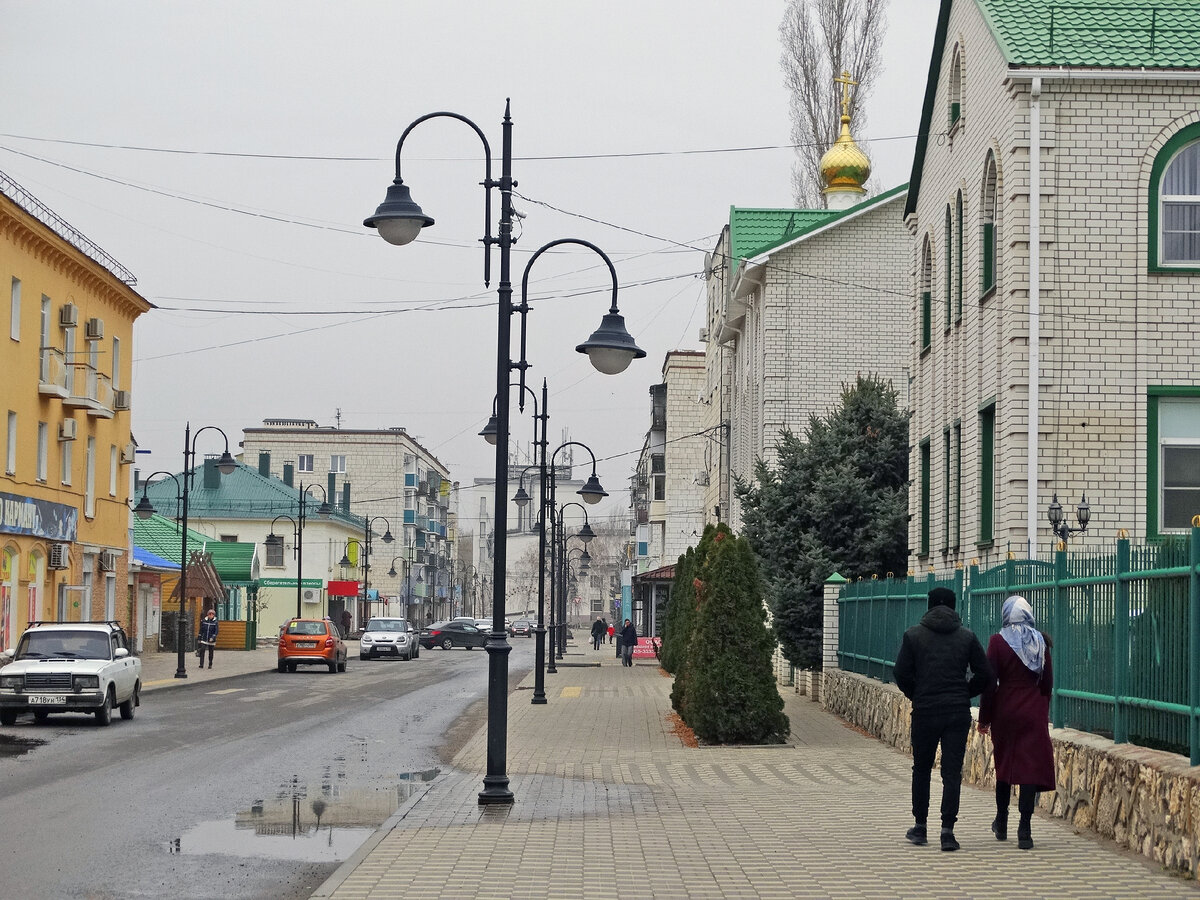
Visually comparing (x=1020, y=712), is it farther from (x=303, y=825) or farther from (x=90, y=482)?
(x=90, y=482)

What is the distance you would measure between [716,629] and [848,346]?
72.2ft

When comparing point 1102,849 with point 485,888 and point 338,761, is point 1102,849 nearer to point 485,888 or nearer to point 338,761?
point 485,888

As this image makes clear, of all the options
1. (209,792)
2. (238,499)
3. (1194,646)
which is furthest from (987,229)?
(238,499)

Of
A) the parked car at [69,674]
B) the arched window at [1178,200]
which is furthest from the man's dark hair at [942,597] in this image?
the parked car at [69,674]

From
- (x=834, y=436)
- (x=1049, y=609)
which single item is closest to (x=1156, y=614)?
(x=1049, y=609)

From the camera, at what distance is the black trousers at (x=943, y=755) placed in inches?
435

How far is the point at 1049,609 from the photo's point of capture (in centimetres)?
1404

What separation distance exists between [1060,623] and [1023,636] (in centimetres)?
267

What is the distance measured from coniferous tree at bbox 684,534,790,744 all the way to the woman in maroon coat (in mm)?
9050

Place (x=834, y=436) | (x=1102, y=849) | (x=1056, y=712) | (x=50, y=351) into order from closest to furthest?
(x=1102, y=849) < (x=1056, y=712) < (x=834, y=436) < (x=50, y=351)

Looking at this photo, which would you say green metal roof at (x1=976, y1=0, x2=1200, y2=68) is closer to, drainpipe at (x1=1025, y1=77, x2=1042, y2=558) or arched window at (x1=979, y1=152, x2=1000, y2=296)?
drainpipe at (x1=1025, y1=77, x2=1042, y2=558)

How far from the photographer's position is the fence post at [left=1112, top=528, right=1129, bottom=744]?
11.9 meters

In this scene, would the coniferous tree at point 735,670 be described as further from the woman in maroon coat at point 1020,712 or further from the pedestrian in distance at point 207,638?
the pedestrian in distance at point 207,638

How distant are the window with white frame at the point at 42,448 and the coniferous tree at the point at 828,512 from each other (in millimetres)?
18493
